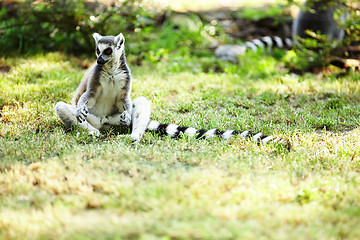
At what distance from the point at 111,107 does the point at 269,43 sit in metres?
5.61

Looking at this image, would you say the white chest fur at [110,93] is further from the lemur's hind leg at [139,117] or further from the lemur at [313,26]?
the lemur at [313,26]

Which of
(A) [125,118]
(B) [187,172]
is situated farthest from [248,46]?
(B) [187,172]

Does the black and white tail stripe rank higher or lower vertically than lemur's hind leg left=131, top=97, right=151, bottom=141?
lower

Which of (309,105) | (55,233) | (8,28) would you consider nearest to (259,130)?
(309,105)

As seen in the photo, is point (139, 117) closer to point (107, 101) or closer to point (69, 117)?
point (107, 101)

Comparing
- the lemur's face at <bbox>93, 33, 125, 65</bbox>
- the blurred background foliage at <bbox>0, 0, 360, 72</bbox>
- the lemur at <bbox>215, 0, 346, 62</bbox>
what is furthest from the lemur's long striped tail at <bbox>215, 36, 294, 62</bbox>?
the lemur's face at <bbox>93, 33, 125, 65</bbox>

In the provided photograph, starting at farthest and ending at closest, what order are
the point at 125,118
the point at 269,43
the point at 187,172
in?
the point at 269,43 < the point at 125,118 < the point at 187,172

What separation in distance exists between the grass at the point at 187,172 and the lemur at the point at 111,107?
13 centimetres

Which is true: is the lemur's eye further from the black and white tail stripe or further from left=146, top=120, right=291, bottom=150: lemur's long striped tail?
the black and white tail stripe

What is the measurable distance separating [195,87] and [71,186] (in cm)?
339

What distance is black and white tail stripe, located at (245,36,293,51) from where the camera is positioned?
27.6ft

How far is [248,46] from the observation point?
837cm

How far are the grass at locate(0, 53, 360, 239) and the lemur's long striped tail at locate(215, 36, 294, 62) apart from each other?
2.29 meters

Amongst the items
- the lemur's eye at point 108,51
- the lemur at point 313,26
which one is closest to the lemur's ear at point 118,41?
the lemur's eye at point 108,51
